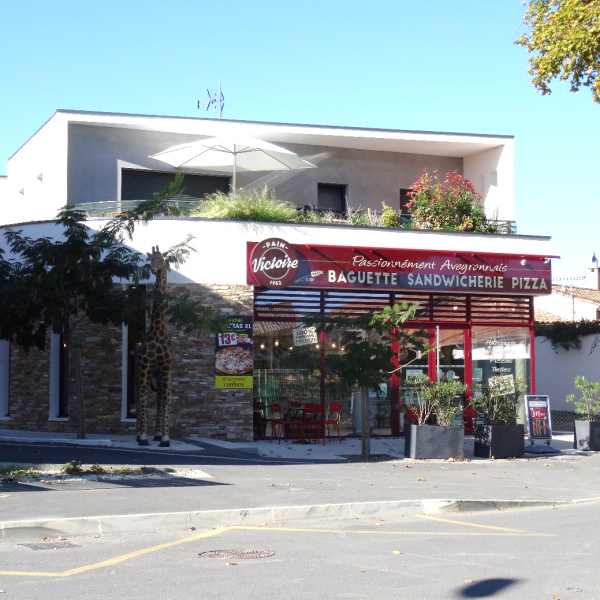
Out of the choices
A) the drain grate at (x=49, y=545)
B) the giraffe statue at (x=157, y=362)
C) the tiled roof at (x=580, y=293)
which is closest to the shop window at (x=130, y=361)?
the giraffe statue at (x=157, y=362)

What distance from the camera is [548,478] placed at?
44.2 ft

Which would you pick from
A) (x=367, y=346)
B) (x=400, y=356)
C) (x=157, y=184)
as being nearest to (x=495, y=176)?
(x=400, y=356)

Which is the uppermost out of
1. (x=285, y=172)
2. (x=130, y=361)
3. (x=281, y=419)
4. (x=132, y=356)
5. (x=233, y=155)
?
(x=285, y=172)

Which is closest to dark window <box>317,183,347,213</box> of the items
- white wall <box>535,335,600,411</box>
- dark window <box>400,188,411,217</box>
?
dark window <box>400,188,411,217</box>

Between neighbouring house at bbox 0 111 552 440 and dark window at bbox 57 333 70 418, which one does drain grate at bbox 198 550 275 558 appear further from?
dark window at bbox 57 333 70 418

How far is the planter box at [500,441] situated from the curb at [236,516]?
183 inches

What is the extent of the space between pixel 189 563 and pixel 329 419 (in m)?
12.1

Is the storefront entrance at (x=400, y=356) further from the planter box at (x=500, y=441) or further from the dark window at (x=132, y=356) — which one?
the dark window at (x=132, y=356)

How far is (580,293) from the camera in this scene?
127 ft

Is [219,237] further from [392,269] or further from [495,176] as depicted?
[495,176]

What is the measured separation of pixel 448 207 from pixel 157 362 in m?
8.77

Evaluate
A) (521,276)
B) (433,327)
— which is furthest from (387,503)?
(521,276)

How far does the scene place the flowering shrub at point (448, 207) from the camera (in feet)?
69.9

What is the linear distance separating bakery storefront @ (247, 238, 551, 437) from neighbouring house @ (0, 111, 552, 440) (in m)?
0.03
